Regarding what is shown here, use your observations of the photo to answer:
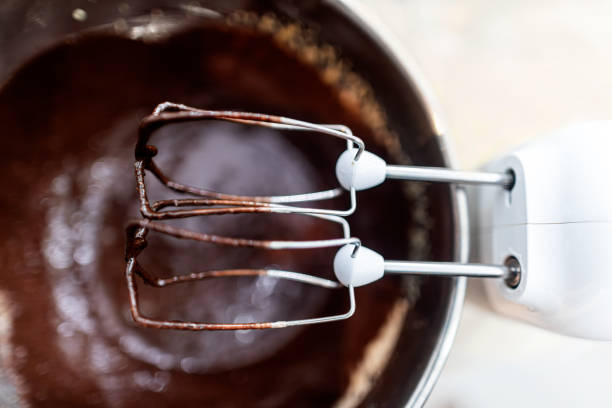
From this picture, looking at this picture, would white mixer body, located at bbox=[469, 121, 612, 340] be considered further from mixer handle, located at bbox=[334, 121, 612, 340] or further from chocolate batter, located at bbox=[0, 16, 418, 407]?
chocolate batter, located at bbox=[0, 16, 418, 407]

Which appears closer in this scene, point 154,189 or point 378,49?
point 378,49

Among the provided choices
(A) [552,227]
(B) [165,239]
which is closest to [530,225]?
(A) [552,227]

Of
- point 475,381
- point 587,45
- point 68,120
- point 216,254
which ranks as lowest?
point 475,381

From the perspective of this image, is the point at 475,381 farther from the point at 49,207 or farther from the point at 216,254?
the point at 49,207

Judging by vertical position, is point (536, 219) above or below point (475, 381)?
above

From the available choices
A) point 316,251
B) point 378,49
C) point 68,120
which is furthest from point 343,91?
point 68,120

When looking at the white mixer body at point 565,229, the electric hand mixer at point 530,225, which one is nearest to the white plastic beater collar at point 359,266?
the electric hand mixer at point 530,225

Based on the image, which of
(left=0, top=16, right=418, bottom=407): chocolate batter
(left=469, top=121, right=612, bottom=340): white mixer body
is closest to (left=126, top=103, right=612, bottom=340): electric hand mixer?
(left=469, top=121, right=612, bottom=340): white mixer body

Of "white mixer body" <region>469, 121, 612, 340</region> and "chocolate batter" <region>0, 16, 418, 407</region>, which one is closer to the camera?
"white mixer body" <region>469, 121, 612, 340</region>

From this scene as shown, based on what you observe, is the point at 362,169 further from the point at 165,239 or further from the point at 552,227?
the point at 165,239
